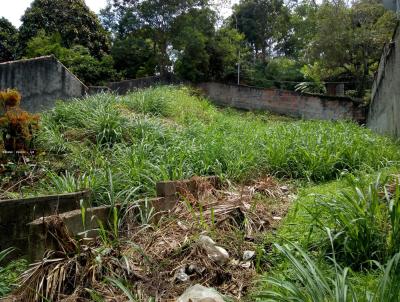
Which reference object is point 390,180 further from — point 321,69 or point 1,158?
point 321,69

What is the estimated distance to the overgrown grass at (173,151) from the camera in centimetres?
475

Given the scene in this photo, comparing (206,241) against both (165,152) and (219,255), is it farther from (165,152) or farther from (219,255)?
(165,152)

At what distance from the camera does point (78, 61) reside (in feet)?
57.8

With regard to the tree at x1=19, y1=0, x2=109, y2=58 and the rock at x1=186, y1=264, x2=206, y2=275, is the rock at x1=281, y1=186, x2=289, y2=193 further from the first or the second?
the tree at x1=19, y1=0, x2=109, y2=58

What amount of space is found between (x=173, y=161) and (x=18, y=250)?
2206 mm

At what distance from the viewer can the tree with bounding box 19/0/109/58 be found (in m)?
21.0

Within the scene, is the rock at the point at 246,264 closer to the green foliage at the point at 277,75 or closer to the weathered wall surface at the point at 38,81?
the weathered wall surface at the point at 38,81

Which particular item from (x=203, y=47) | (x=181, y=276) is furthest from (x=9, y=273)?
(x=203, y=47)

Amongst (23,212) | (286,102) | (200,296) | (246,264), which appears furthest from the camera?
(286,102)

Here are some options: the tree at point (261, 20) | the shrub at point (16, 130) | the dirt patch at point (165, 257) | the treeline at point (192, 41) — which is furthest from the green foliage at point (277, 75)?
the dirt patch at point (165, 257)

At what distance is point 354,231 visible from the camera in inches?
106

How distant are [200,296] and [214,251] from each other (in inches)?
25.0

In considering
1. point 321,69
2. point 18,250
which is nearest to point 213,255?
point 18,250

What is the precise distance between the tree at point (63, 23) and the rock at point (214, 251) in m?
19.8
